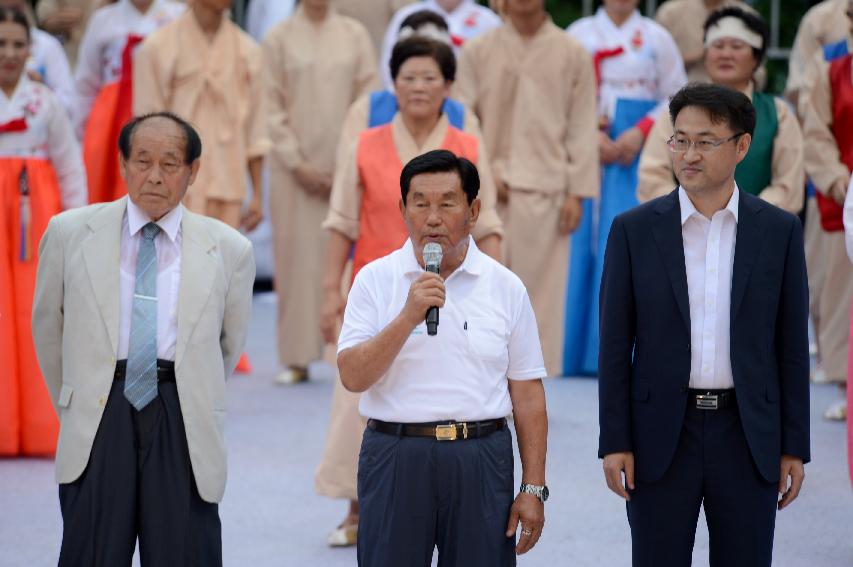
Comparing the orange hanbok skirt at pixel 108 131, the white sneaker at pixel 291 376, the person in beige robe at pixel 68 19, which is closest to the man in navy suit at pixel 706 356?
the white sneaker at pixel 291 376

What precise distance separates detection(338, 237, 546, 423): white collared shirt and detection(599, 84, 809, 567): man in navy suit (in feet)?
0.78

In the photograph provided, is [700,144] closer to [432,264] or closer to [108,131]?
[432,264]

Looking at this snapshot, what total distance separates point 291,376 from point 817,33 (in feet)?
10.3

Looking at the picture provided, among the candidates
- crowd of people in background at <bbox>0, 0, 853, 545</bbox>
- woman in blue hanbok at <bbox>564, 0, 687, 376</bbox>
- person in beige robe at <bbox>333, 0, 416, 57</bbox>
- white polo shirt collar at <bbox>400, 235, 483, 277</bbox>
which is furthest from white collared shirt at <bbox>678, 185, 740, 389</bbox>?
person in beige robe at <bbox>333, 0, 416, 57</bbox>

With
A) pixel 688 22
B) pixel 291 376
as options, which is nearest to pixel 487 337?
pixel 291 376

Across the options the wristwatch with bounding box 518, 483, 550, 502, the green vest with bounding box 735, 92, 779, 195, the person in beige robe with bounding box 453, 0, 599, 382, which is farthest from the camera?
the person in beige robe with bounding box 453, 0, 599, 382

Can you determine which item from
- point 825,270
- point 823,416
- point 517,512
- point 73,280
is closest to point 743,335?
point 517,512

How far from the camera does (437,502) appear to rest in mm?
3395

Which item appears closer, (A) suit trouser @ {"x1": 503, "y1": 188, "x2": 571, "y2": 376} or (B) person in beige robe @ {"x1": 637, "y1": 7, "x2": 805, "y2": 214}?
(B) person in beige robe @ {"x1": 637, "y1": 7, "x2": 805, "y2": 214}

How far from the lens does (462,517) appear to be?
11.1ft

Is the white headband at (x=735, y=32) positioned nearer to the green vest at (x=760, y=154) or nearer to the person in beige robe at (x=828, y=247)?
the green vest at (x=760, y=154)

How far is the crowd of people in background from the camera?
626cm

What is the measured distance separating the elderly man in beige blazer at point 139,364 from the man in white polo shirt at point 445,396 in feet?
1.77

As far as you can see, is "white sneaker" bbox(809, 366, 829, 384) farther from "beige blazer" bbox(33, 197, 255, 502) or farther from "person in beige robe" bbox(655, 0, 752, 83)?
"beige blazer" bbox(33, 197, 255, 502)
